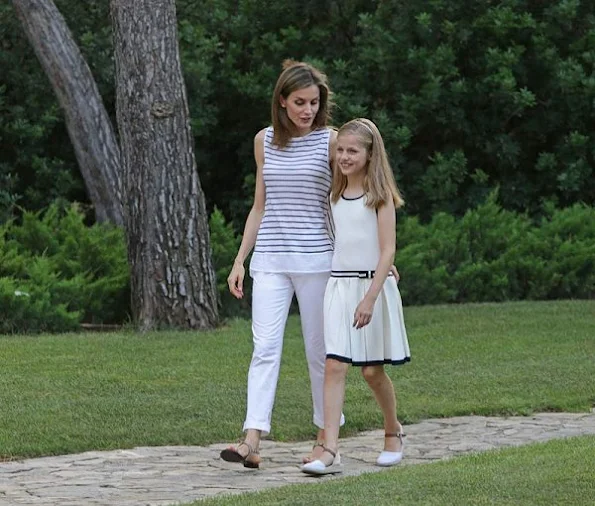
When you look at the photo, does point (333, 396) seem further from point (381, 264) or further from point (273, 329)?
point (381, 264)

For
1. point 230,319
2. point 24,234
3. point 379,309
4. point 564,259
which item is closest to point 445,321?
point 230,319

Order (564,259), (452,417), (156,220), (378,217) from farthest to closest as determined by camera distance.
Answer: (564,259)
(156,220)
(452,417)
(378,217)

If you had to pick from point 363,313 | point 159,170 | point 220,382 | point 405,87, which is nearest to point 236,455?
point 363,313

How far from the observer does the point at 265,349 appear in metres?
7.39

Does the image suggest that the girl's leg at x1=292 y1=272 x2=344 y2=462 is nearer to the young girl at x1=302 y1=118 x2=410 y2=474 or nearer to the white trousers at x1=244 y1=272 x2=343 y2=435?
the white trousers at x1=244 y1=272 x2=343 y2=435

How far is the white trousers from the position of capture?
7371 millimetres

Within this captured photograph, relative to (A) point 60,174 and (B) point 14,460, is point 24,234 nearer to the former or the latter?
(A) point 60,174

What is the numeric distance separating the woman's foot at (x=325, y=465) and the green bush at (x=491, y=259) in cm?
811

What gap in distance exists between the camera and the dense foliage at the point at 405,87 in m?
18.6

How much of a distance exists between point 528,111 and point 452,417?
437 inches

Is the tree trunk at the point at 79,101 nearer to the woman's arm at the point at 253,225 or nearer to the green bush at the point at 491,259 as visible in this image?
the green bush at the point at 491,259

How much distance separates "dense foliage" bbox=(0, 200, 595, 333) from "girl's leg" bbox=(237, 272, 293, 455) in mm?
5717

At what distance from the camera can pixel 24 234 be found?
14734 millimetres

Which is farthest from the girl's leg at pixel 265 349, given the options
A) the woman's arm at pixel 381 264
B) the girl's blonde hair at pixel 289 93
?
the girl's blonde hair at pixel 289 93
